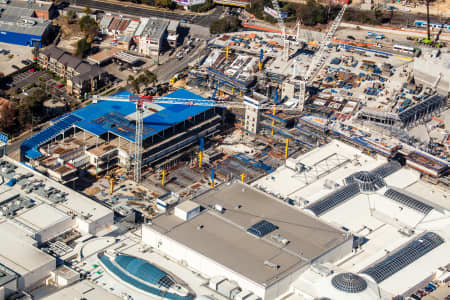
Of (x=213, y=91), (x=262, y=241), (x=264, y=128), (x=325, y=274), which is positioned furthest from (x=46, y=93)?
(x=325, y=274)

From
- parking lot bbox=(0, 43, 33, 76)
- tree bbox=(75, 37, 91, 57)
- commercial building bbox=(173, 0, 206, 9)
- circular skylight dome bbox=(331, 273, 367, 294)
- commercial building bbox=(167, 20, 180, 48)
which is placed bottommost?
circular skylight dome bbox=(331, 273, 367, 294)

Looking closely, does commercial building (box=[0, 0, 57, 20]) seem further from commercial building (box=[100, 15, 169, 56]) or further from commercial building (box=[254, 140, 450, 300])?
commercial building (box=[254, 140, 450, 300])

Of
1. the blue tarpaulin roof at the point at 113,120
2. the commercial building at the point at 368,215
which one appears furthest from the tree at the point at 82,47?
the commercial building at the point at 368,215

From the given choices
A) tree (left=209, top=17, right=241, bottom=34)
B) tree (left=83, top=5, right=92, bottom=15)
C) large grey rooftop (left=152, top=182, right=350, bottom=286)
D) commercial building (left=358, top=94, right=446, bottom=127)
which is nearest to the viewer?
large grey rooftop (left=152, top=182, right=350, bottom=286)

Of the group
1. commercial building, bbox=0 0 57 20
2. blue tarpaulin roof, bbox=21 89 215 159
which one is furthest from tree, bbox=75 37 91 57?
blue tarpaulin roof, bbox=21 89 215 159

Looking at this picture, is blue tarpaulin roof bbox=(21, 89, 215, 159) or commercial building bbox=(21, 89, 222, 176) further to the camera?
blue tarpaulin roof bbox=(21, 89, 215, 159)

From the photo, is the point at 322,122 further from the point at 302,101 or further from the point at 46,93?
the point at 46,93
